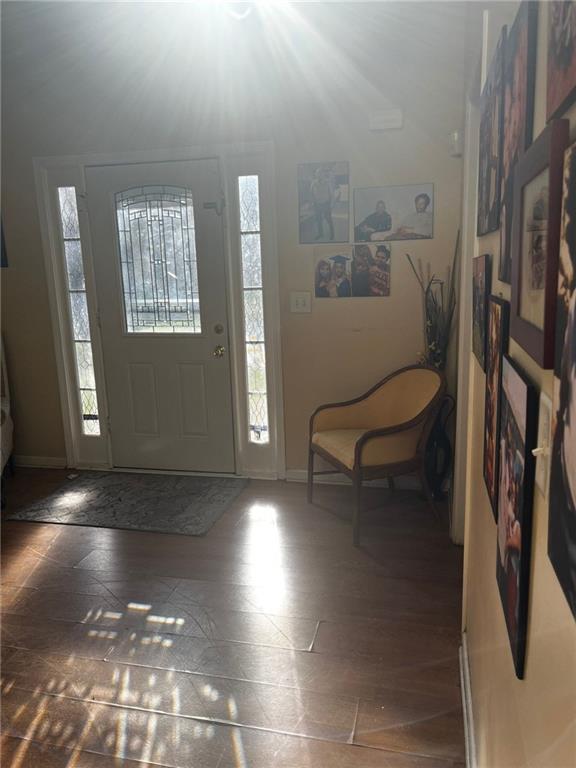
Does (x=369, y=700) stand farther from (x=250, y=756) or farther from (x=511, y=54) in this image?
(x=511, y=54)

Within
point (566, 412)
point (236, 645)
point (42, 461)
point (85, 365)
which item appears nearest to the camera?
point (566, 412)

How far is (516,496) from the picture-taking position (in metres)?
0.88

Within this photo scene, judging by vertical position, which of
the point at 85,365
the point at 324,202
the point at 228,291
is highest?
the point at 324,202

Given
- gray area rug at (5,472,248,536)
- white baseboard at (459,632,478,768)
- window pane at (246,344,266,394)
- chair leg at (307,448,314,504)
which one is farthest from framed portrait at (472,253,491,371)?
window pane at (246,344,266,394)

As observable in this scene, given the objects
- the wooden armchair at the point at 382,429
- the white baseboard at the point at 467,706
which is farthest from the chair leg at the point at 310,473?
the white baseboard at the point at 467,706

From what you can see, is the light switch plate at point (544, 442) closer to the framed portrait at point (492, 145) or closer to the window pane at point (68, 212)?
the framed portrait at point (492, 145)

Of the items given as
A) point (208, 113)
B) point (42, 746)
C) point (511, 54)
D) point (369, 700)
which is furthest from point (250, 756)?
point (208, 113)

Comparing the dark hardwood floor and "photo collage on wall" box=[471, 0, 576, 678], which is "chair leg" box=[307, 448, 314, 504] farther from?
"photo collage on wall" box=[471, 0, 576, 678]

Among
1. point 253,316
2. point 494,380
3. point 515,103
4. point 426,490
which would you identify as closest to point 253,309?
point 253,316

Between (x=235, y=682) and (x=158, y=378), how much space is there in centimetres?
228

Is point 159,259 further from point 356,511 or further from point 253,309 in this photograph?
point 356,511

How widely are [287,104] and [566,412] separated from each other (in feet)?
10.4

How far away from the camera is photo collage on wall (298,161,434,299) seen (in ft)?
10.6

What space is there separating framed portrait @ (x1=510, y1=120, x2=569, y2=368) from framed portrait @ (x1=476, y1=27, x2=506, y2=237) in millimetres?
341
